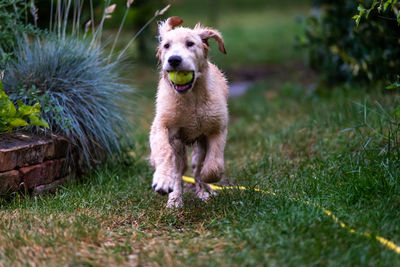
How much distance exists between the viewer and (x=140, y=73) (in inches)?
477

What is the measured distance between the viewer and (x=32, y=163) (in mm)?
4281

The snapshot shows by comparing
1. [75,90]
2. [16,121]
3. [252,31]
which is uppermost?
[252,31]

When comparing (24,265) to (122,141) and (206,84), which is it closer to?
(206,84)

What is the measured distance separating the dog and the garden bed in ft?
3.12

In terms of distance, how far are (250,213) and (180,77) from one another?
3.82ft

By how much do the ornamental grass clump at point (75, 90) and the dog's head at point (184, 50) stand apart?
106 cm

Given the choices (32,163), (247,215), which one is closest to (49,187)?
(32,163)

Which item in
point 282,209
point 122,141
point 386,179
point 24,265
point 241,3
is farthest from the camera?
point 241,3

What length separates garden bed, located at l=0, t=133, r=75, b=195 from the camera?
407cm

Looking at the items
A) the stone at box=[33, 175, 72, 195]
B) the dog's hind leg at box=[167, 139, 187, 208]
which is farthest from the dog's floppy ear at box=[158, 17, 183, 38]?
the stone at box=[33, 175, 72, 195]

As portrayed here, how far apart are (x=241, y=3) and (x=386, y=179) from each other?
2422 centimetres

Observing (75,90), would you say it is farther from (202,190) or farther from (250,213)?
(250,213)

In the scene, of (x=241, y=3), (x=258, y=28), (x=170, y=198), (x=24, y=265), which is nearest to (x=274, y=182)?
(x=170, y=198)

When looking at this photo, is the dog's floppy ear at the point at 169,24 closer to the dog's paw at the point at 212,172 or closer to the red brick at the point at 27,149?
the dog's paw at the point at 212,172
